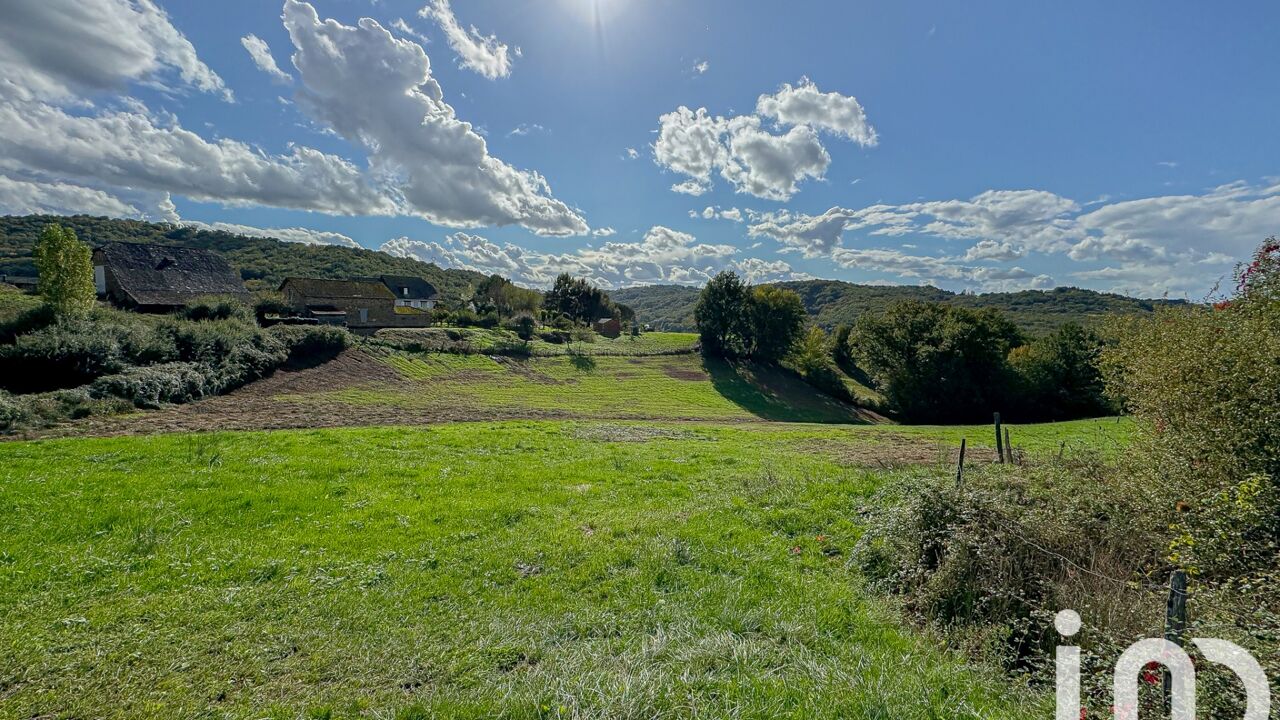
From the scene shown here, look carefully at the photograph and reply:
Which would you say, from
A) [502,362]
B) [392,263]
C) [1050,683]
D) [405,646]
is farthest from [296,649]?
[392,263]

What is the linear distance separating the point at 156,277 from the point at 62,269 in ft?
59.2

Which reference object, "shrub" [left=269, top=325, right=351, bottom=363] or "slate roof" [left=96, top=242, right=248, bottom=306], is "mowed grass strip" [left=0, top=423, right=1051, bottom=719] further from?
"slate roof" [left=96, top=242, right=248, bottom=306]

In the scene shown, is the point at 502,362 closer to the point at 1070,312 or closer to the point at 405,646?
the point at 405,646

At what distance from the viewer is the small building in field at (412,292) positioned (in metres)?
83.8

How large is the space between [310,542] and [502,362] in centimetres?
3810

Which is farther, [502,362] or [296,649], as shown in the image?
[502,362]

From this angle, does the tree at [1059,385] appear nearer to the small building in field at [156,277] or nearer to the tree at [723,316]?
the tree at [723,316]

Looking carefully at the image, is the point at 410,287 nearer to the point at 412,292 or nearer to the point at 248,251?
the point at 412,292

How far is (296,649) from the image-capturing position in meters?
4.52

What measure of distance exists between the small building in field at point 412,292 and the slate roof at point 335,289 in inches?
1040

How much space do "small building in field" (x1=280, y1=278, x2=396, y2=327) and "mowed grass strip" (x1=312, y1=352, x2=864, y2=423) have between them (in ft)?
64.1

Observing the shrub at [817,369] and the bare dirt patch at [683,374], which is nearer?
the bare dirt patch at [683,374]

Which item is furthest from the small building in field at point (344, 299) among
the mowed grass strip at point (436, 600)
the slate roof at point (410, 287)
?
the mowed grass strip at point (436, 600)

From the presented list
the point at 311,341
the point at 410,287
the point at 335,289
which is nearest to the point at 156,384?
the point at 311,341
